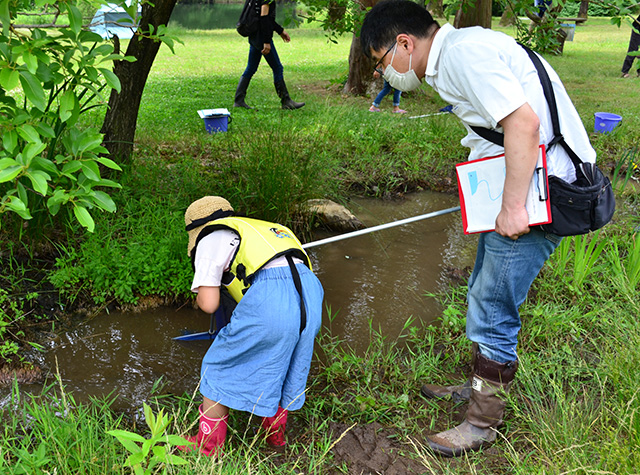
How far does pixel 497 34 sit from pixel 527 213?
617 millimetres

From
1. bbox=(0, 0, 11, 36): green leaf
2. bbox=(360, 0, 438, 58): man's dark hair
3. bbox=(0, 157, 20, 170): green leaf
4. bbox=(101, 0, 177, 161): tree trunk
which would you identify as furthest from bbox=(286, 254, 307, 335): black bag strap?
bbox=(101, 0, 177, 161): tree trunk

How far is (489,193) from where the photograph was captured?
2021 millimetres

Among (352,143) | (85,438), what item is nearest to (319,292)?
(85,438)

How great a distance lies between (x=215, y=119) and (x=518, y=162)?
4.21m

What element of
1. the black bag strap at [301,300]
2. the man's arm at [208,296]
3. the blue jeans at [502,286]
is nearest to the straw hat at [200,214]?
the man's arm at [208,296]

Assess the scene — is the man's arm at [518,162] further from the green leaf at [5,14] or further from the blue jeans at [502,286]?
the green leaf at [5,14]

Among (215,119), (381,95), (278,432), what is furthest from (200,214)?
(381,95)

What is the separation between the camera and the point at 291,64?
11367mm

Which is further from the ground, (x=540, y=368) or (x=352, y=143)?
(x=352, y=143)

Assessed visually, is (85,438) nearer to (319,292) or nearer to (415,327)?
(319,292)

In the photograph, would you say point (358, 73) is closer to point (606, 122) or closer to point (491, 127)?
Answer: point (606, 122)

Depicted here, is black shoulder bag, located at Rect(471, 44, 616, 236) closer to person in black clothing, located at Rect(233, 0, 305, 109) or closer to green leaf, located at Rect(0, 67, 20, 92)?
green leaf, located at Rect(0, 67, 20, 92)

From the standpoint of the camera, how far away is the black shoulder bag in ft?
6.11

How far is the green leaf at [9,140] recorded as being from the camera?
1.64m
